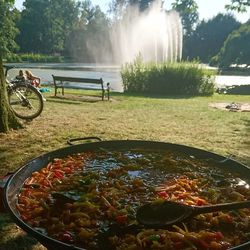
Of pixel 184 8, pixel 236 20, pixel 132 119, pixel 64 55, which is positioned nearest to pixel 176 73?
pixel 184 8

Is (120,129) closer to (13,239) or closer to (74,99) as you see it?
(13,239)

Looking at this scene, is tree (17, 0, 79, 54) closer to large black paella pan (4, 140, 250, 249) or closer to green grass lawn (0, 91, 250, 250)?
green grass lawn (0, 91, 250, 250)

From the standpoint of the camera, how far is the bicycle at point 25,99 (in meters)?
9.57

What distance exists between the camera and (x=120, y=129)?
863cm

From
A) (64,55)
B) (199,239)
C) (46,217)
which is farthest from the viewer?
(64,55)

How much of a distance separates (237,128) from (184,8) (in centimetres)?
1675

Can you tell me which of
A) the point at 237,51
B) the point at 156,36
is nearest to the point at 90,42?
the point at 237,51

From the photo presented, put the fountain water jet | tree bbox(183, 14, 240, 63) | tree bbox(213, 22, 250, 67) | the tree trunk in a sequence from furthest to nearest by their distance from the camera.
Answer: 1. tree bbox(183, 14, 240, 63)
2. tree bbox(213, 22, 250, 67)
3. the fountain water jet
4. the tree trunk

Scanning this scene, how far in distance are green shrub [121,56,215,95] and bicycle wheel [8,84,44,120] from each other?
10.3 m

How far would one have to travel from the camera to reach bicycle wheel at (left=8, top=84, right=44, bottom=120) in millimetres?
9570

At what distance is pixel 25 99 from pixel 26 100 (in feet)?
0.14

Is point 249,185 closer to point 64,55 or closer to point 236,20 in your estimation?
point 64,55

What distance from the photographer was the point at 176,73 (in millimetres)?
19578

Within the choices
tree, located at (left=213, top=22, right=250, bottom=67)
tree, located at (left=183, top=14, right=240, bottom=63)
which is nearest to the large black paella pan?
tree, located at (left=213, top=22, right=250, bottom=67)
